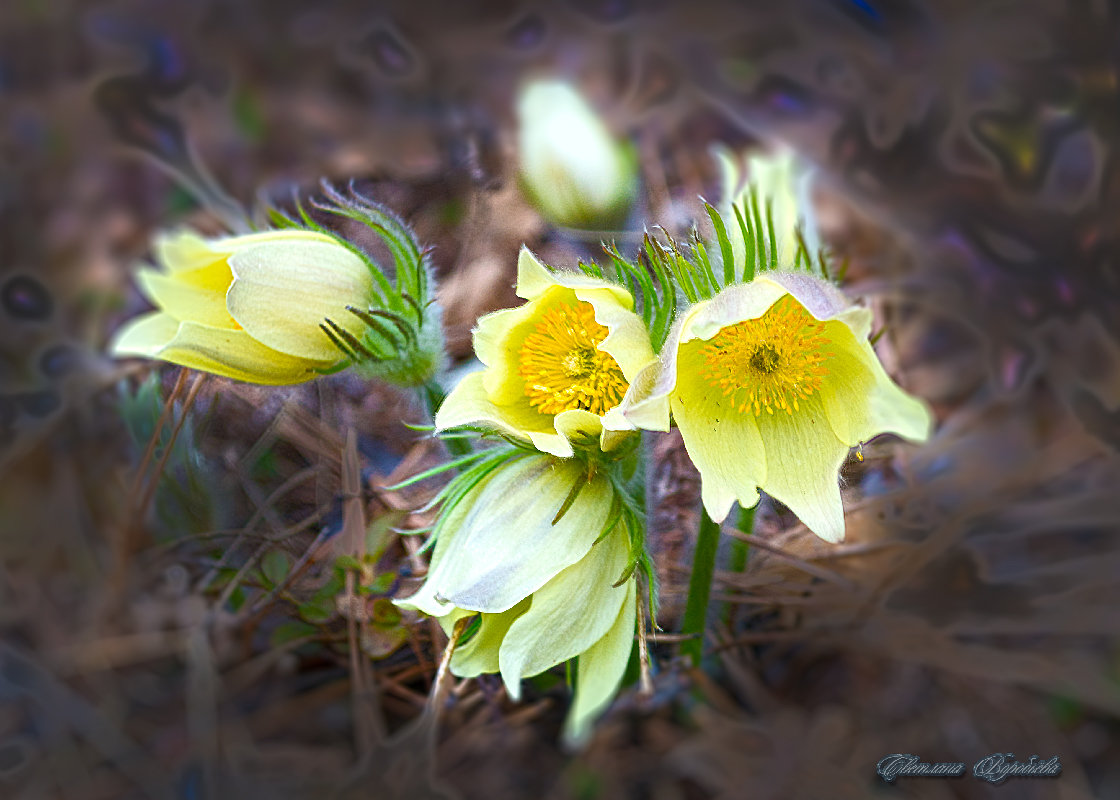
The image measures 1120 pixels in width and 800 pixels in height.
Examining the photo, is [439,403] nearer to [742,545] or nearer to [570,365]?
[570,365]

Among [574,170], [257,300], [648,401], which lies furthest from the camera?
[574,170]

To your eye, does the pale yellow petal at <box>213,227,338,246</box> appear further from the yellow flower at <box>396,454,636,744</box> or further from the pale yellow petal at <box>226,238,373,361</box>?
the yellow flower at <box>396,454,636,744</box>

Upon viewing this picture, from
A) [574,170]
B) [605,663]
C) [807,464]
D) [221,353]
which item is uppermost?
[574,170]

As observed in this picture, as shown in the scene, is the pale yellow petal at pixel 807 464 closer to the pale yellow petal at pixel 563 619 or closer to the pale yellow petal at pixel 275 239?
the pale yellow petal at pixel 563 619

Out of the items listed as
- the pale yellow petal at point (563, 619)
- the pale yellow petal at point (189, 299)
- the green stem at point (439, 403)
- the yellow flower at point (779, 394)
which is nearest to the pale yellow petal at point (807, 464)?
the yellow flower at point (779, 394)

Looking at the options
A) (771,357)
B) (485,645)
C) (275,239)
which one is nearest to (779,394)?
(771,357)

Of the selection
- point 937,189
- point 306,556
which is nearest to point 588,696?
point 306,556
